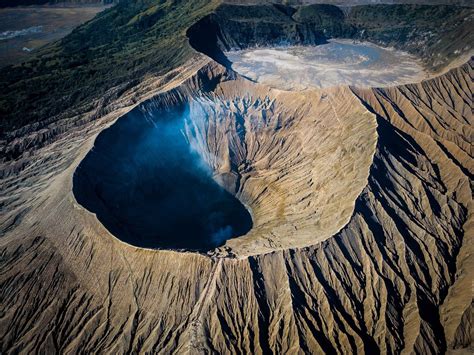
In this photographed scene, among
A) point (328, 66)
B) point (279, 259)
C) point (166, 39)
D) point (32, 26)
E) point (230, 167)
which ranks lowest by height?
A: point (230, 167)

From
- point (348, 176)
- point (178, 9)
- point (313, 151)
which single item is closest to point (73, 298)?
point (348, 176)

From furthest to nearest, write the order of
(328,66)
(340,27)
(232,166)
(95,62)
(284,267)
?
(340,27) → (95,62) → (328,66) → (232,166) → (284,267)

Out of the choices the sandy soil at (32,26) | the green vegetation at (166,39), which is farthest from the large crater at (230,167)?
the sandy soil at (32,26)

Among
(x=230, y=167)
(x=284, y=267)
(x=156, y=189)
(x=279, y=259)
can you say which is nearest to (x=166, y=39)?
(x=230, y=167)

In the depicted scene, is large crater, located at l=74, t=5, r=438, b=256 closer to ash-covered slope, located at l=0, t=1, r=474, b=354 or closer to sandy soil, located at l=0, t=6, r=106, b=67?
ash-covered slope, located at l=0, t=1, r=474, b=354

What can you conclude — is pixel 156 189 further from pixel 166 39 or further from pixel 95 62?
pixel 166 39

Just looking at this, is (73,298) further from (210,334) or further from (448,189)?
(448,189)

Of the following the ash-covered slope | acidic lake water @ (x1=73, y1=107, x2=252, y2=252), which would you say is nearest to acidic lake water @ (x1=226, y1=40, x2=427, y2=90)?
the ash-covered slope

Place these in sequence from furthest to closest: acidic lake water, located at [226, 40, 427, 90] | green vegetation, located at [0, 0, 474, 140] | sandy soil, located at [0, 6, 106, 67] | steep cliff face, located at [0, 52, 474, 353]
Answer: sandy soil, located at [0, 6, 106, 67]
acidic lake water, located at [226, 40, 427, 90]
green vegetation, located at [0, 0, 474, 140]
steep cliff face, located at [0, 52, 474, 353]
